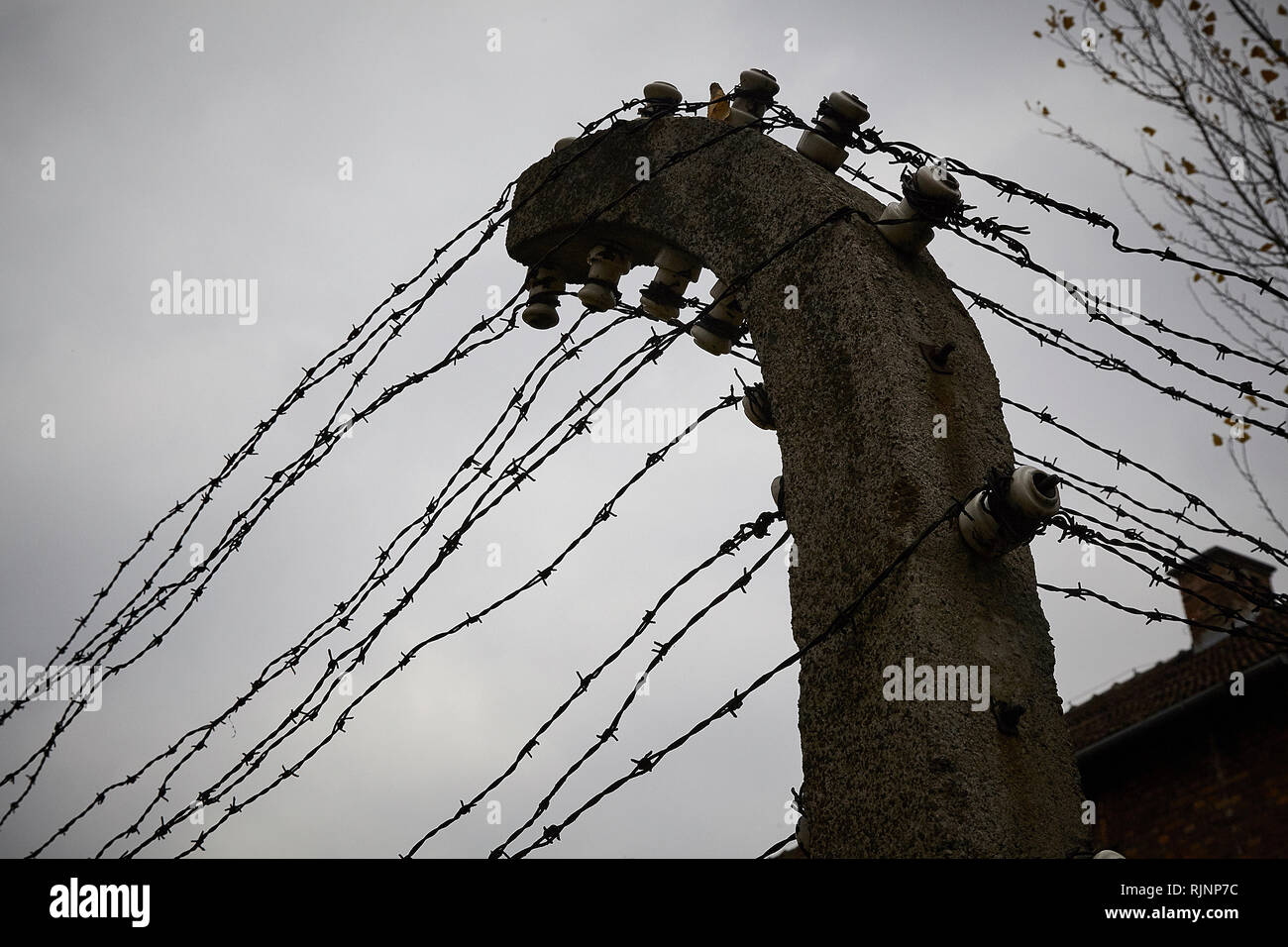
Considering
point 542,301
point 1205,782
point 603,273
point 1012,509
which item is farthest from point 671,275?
point 1205,782

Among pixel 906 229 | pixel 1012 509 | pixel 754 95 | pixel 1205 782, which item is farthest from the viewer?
pixel 1205 782

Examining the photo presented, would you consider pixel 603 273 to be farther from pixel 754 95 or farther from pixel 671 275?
pixel 754 95

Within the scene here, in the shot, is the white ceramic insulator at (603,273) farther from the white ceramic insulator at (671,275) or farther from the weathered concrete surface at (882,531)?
the weathered concrete surface at (882,531)

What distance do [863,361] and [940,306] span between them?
1.16 ft

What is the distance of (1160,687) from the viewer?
1016 centimetres

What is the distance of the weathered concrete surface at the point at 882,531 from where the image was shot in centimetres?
164

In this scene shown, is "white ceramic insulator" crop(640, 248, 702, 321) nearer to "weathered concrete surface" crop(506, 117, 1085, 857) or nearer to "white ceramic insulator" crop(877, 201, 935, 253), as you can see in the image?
"weathered concrete surface" crop(506, 117, 1085, 857)

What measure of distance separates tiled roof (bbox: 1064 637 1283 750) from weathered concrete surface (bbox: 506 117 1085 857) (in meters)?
7.26

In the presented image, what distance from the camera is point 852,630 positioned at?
6.04 ft

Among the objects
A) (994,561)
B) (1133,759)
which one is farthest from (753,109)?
(1133,759)

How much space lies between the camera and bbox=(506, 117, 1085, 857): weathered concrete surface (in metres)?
1.64

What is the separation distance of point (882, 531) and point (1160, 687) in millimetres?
9884

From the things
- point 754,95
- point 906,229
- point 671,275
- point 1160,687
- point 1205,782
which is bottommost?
point 1205,782

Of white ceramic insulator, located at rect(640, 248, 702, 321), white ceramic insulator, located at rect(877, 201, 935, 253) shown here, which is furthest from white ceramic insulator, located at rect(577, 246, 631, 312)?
white ceramic insulator, located at rect(877, 201, 935, 253)
